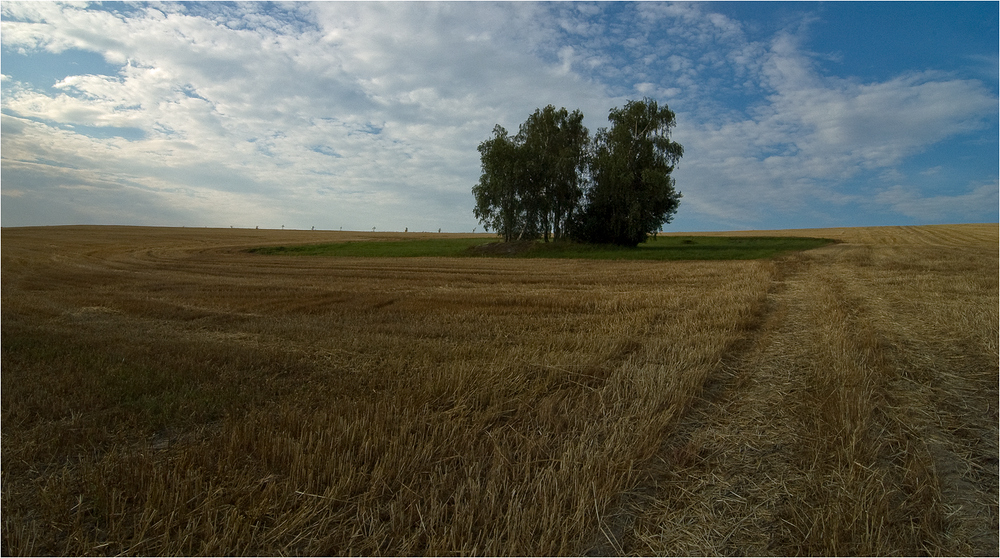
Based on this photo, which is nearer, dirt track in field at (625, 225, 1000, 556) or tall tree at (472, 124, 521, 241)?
dirt track in field at (625, 225, 1000, 556)

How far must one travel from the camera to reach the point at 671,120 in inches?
1817

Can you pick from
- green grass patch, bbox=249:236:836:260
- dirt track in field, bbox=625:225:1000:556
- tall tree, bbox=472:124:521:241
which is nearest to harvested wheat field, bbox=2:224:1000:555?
dirt track in field, bbox=625:225:1000:556

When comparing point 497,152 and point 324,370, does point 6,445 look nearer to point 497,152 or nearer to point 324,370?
point 324,370

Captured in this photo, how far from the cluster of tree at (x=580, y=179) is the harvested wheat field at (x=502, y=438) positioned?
35.4m

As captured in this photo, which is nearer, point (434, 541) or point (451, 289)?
point (434, 541)

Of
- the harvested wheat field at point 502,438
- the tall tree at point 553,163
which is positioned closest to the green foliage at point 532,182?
the tall tree at point 553,163

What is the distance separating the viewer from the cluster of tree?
4372 centimetres

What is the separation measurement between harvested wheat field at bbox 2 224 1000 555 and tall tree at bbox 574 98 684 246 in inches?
1372

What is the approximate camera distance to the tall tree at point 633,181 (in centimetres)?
4312

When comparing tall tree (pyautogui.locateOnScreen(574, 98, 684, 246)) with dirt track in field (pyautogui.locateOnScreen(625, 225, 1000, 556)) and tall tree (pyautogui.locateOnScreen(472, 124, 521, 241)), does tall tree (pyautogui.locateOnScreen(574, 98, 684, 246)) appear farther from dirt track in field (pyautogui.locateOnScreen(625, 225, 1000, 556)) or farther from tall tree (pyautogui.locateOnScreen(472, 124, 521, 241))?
dirt track in field (pyautogui.locateOnScreen(625, 225, 1000, 556))

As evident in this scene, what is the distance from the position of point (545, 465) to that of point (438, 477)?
829mm

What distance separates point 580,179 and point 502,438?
47492mm

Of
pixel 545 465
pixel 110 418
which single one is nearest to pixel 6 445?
pixel 110 418

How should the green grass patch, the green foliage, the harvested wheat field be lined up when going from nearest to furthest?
the harvested wheat field < the green grass patch < the green foliage
